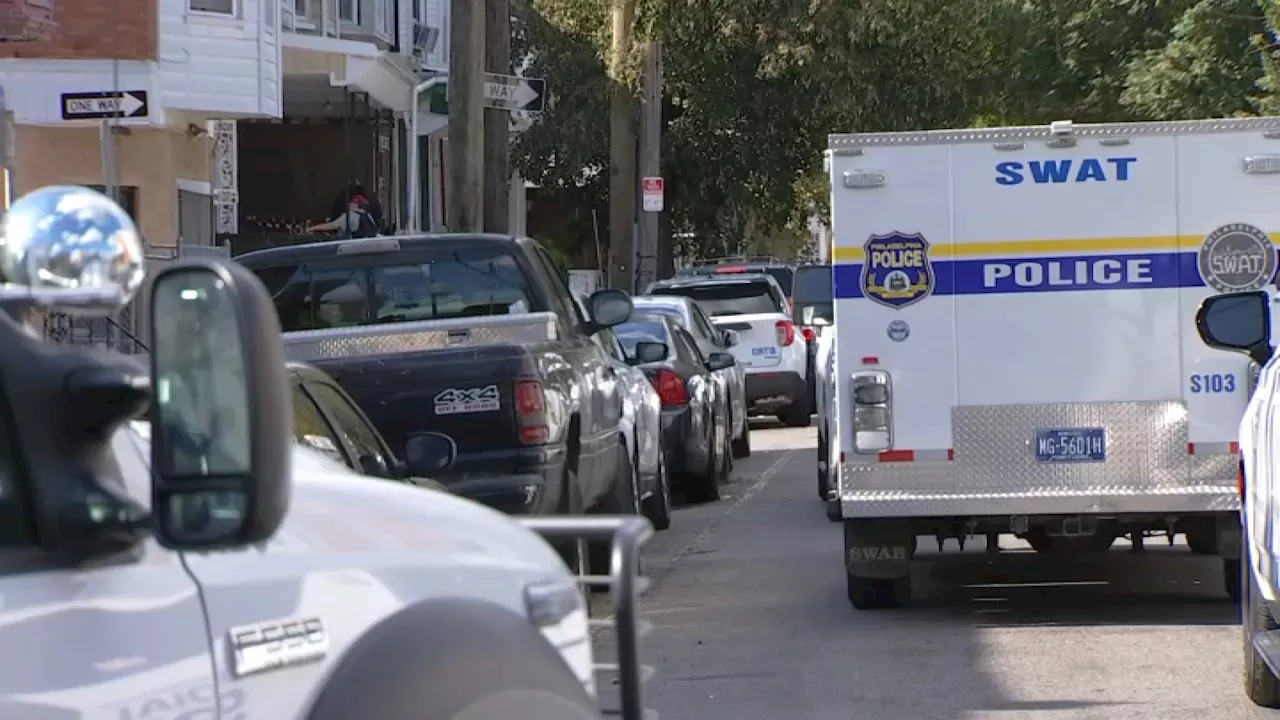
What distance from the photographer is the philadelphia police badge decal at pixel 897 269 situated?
10.9 metres

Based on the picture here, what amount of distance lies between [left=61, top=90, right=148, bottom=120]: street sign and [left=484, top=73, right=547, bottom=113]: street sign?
303cm

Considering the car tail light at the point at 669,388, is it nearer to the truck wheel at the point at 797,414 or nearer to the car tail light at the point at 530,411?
the car tail light at the point at 530,411

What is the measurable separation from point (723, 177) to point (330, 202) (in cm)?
1088

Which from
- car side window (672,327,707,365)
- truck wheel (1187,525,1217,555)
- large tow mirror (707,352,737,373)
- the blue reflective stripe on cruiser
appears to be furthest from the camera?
large tow mirror (707,352,737,373)

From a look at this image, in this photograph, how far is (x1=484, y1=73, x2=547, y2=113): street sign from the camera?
1888cm

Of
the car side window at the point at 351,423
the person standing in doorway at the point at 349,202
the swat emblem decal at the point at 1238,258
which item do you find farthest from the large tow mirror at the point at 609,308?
the person standing in doorway at the point at 349,202

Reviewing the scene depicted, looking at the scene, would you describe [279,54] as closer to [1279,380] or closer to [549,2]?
[549,2]

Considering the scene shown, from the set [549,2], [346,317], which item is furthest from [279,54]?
[346,317]

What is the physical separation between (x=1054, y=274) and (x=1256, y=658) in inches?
120

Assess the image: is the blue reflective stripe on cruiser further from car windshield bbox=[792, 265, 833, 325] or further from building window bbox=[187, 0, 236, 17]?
building window bbox=[187, 0, 236, 17]

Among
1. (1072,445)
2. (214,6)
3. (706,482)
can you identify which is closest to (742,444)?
(706,482)

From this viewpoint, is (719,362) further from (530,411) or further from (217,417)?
(217,417)

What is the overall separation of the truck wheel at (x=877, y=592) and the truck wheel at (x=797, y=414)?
590 inches

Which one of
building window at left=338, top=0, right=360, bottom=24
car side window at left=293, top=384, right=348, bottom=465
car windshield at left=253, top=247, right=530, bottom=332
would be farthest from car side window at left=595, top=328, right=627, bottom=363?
building window at left=338, top=0, right=360, bottom=24
